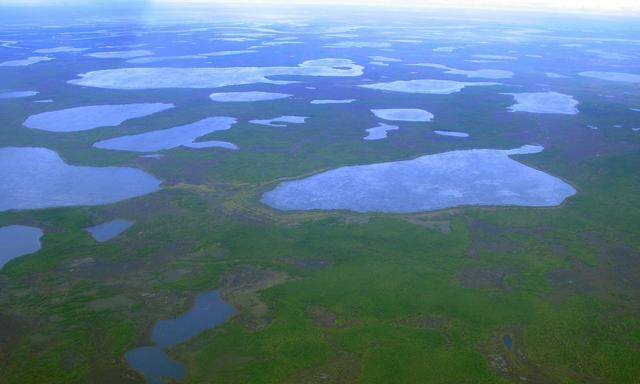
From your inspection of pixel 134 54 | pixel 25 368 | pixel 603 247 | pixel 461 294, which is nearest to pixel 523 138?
pixel 603 247

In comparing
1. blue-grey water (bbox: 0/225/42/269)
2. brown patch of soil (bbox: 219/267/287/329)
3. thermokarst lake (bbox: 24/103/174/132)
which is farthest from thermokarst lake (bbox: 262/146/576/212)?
thermokarst lake (bbox: 24/103/174/132)

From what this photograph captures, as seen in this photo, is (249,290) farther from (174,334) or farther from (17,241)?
(17,241)

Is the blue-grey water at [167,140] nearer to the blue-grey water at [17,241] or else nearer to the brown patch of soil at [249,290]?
the blue-grey water at [17,241]

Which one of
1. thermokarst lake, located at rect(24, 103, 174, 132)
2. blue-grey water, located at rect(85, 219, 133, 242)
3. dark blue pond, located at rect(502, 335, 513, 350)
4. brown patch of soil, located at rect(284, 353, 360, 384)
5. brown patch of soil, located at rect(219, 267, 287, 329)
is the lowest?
thermokarst lake, located at rect(24, 103, 174, 132)

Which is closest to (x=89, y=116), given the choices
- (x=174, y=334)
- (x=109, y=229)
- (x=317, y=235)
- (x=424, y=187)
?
(x=109, y=229)

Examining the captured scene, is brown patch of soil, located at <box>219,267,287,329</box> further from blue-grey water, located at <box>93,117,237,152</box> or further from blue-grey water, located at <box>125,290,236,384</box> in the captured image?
blue-grey water, located at <box>93,117,237,152</box>

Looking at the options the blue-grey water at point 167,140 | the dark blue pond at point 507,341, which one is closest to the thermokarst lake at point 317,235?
the dark blue pond at point 507,341

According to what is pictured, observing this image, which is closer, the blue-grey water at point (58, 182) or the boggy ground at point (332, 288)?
the boggy ground at point (332, 288)
